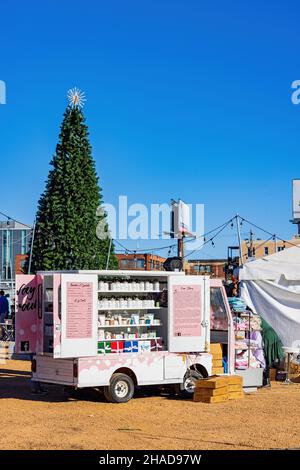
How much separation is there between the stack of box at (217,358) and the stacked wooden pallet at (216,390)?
0.85 metres

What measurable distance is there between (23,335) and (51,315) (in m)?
Answer: 0.63

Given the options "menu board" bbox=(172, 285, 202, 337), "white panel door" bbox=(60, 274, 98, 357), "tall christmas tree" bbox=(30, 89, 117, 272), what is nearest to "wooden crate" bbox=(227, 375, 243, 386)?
"menu board" bbox=(172, 285, 202, 337)

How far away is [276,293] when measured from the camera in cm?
2094

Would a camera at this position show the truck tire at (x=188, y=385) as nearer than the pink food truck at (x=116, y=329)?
No

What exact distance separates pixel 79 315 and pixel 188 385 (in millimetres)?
2869

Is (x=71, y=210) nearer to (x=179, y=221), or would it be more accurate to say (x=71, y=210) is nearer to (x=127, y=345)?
(x=179, y=221)

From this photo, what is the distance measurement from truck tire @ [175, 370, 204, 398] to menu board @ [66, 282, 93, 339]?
7.73 feet

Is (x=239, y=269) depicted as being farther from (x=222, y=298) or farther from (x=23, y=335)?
(x=23, y=335)

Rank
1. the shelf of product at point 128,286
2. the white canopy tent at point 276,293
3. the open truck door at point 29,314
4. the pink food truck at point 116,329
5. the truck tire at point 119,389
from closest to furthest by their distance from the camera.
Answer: the pink food truck at point 116,329
the truck tire at point 119,389
the open truck door at point 29,314
the shelf of product at point 128,286
the white canopy tent at point 276,293

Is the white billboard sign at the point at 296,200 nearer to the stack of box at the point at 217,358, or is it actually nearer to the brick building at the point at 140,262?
the brick building at the point at 140,262

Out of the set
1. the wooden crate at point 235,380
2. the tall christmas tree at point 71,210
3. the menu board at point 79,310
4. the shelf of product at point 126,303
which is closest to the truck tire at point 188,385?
the wooden crate at point 235,380

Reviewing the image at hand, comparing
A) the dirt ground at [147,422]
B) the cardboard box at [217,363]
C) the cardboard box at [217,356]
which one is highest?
the cardboard box at [217,356]

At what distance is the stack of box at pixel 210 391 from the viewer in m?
14.7

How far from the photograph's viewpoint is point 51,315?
14.6 m
